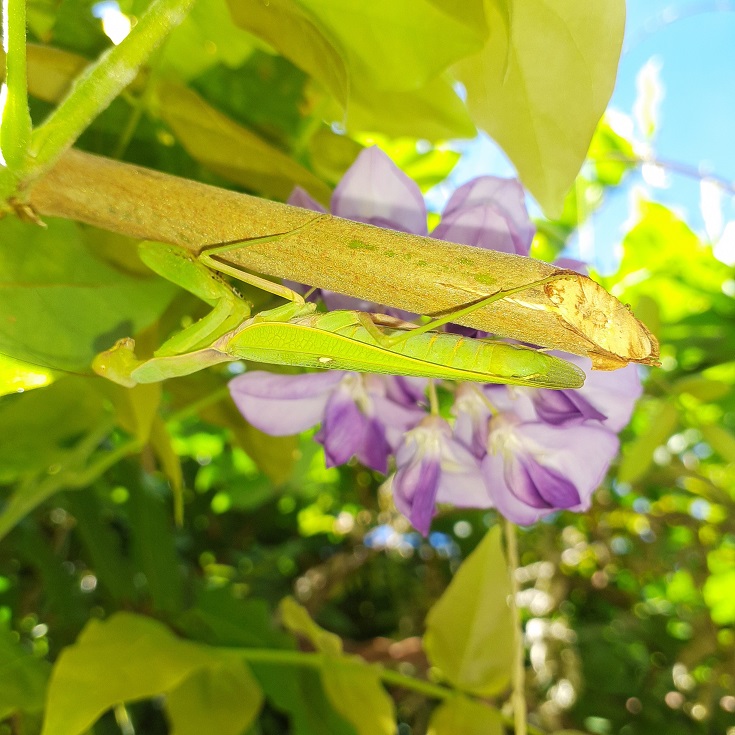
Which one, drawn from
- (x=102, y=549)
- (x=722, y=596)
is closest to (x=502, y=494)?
(x=102, y=549)

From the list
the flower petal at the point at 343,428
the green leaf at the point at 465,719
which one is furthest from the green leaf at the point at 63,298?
the green leaf at the point at 465,719

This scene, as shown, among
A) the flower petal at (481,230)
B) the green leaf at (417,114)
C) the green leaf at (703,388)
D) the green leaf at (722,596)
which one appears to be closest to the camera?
the flower petal at (481,230)

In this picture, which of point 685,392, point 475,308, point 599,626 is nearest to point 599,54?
point 475,308

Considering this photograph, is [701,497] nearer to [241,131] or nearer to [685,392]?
[685,392]

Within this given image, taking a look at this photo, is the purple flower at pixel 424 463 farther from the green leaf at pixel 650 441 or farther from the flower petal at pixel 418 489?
the green leaf at pixel 650 441

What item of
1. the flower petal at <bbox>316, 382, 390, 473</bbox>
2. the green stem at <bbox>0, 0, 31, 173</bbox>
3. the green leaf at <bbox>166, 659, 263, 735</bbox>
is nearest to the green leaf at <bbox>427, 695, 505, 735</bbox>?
the green leaf at <bbox>166, 659, 263, 735</bbox>

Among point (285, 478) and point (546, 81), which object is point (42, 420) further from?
point (546, 81)
